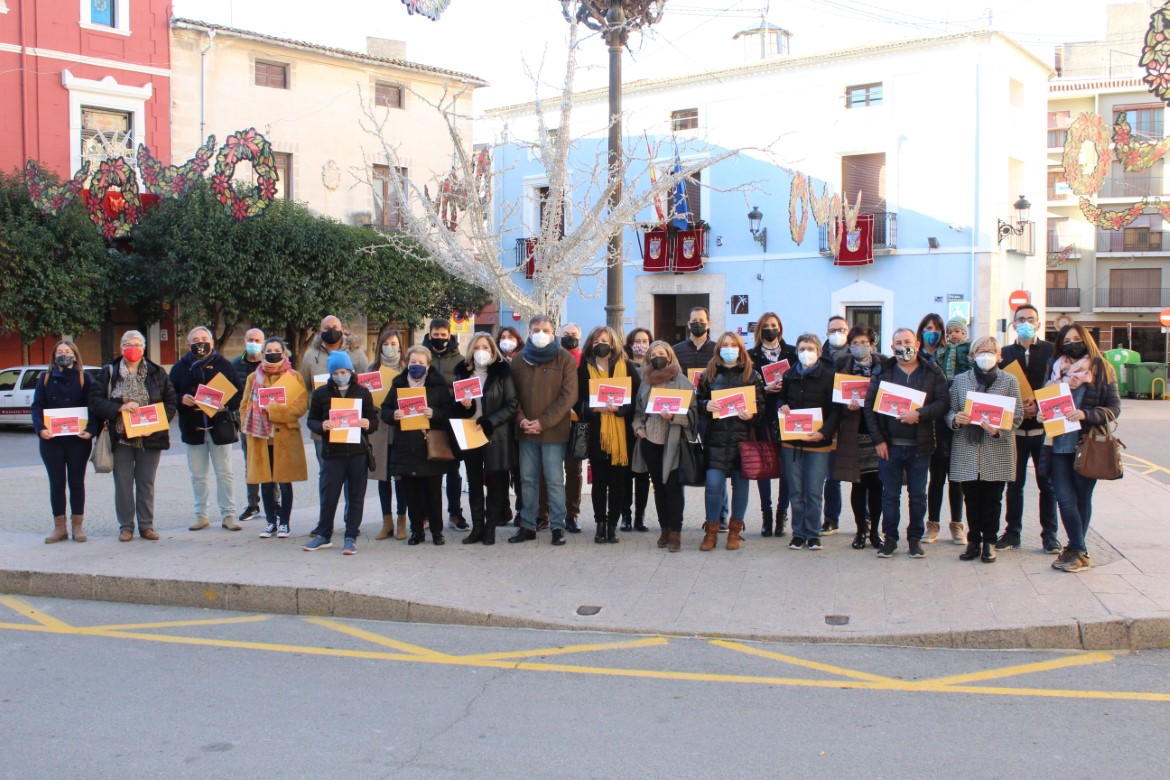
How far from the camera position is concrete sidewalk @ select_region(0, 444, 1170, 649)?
22.0 ft

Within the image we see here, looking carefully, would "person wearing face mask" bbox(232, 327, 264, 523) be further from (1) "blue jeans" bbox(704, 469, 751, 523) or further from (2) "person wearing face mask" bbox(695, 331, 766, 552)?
(1) "blue jeans" bbox(704, 469, 751, 523)

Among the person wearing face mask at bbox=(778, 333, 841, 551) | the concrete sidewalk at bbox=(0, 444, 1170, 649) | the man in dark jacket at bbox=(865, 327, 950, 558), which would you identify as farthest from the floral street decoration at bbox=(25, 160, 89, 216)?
the man in dark jacket at bbox=(865, 327, 950, 558)

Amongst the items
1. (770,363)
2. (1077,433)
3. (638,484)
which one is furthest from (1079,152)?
(638,484)

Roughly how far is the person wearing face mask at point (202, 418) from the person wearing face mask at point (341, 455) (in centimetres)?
127

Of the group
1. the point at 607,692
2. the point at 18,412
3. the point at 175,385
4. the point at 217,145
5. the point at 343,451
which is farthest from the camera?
the point at 217,145

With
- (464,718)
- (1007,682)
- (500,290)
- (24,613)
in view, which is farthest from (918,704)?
(500,290)

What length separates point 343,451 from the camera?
8.87 m

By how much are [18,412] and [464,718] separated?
21.0 metres

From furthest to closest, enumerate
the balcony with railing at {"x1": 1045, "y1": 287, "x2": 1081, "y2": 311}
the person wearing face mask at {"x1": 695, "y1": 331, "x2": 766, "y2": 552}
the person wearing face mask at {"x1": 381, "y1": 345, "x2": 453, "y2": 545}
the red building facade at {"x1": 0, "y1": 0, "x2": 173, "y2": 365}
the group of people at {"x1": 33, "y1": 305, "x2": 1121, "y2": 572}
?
the balcony with railing at {"x1": 1045, "y1": 287, "x2": 1081, "y2": 311} → the red building facade at {"x1": 0, "y1": 0, "x2": 173, "y2": 365} → the person wearing face mask at {"x1": 381, "y1": 345, "x2": 453, "y2": 545} → the person wearing face mask at {"x1": 695, "y1": 331, "x2": 766, "y2": 552} → the group of people at {"x1": 33, "y1": 305, "x2": 1121, "y2": 572}

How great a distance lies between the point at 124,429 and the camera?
927cm

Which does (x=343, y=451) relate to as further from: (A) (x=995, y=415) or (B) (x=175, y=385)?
(A) (x=995, y=415)

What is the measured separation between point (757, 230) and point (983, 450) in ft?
84.5

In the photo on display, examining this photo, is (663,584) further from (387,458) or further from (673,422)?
(387,458)

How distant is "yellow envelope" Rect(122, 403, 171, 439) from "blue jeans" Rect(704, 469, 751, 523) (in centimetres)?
469
